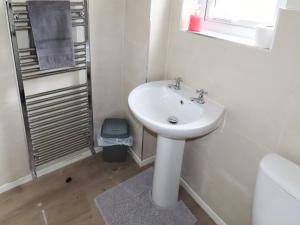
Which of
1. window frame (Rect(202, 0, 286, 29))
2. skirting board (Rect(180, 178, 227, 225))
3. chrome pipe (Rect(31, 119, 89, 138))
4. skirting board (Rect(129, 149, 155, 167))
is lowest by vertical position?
skirting board (Rect(180, 178, 227, 225))

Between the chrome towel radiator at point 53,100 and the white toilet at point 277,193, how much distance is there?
1.34 m

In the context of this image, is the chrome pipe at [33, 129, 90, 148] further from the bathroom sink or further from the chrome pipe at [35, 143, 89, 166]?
the bathroom sink

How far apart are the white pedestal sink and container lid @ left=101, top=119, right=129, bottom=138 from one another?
467 mm

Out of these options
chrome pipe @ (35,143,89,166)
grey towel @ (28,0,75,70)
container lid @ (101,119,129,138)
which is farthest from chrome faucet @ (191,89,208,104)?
chrome pipe @ (35,143,89,166)

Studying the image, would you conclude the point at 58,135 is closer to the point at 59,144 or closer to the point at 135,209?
the point at 59,144

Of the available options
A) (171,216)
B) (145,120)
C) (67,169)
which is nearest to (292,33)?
(145,120)

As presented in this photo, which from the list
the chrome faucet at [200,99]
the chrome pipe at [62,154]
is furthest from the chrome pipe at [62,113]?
the chrome faucet at [200,99]

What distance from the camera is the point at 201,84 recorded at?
1.51 metres

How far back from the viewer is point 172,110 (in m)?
1.59

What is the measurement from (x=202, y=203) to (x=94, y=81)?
1207 mm

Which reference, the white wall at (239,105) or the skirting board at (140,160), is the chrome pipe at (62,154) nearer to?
the skirting board at (140,160)

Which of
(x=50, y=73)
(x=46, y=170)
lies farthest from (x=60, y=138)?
(x=50, y=73)

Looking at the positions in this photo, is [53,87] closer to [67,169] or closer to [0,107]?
[0,107]

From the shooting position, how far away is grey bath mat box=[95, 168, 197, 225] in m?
1.64
